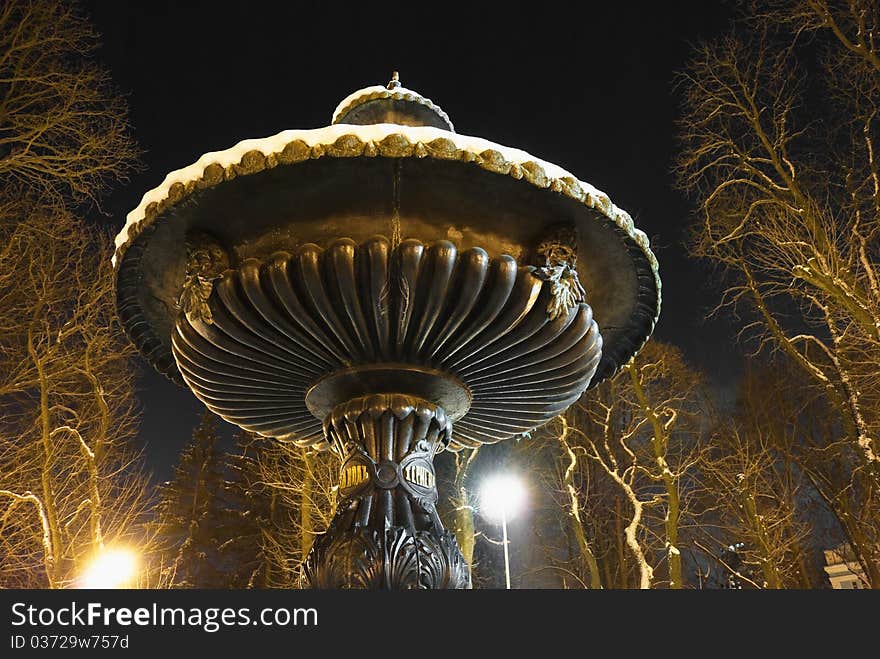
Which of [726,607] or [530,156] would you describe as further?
[530,156]

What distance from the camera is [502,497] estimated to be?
15.6 metres

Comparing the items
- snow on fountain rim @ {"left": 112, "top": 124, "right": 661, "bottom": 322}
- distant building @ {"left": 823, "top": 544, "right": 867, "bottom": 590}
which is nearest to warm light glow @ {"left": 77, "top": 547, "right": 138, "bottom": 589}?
snow on fountain rim @ {"left": 112, "top": 124, "right": 661, "bottom": 322}

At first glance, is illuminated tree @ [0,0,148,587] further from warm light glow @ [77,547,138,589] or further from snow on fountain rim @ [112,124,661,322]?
snow on fountain rim @ [112,124,661,322]

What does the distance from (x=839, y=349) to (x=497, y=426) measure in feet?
27.8

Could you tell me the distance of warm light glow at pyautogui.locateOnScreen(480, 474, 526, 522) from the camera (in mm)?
15470

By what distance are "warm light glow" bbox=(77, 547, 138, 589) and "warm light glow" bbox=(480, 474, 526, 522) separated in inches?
276

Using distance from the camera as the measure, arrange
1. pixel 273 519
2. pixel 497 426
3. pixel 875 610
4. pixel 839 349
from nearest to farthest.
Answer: pixel 875 610
pixel 497 426
pixel 839 349
pixel 273 519

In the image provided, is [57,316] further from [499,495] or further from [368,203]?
[368,203]

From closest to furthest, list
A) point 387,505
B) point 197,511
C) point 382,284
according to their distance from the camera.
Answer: point 382,284 → point 387,505 → point 197,511

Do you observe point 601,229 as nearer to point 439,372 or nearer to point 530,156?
point 530,156

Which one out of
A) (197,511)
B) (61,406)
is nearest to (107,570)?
(61,406)

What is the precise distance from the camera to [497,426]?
5750 mm

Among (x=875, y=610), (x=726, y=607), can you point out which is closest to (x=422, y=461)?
(x=726, y=607)

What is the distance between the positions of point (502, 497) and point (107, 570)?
7307mm
